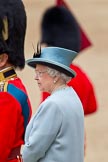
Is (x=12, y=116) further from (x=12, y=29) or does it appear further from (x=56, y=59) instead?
(x=12, y=29)

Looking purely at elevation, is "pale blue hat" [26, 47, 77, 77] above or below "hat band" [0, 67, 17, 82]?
above

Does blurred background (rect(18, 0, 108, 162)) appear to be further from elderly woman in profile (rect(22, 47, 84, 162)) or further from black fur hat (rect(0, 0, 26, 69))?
elderly woman in profile (rect(22, 47, 84, 162))

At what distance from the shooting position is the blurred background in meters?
9.59

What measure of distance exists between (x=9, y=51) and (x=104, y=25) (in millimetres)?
12814

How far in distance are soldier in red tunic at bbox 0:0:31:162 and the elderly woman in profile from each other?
0.15 m

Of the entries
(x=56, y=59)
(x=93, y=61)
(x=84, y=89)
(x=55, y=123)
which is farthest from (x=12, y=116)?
(x=93, y=61)

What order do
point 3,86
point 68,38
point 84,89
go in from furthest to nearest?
point 68,38 < point 84,89 < point 3,86

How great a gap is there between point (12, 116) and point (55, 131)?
1.04 feet

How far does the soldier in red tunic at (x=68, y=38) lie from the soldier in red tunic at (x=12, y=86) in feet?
3.11

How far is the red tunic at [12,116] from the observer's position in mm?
4668

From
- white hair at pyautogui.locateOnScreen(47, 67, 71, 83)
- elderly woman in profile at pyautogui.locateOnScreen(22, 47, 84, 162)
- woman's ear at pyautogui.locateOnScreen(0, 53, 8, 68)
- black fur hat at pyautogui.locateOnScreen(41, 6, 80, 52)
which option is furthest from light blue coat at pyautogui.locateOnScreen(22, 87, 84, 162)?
black fur hat at pyautogui.locateOnScreen(41, 6, 80, 52)

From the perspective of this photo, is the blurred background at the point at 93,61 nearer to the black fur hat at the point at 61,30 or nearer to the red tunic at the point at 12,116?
the black fur hat at the point at 61,30

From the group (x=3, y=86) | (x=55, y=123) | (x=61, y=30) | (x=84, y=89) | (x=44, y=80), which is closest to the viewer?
(x=55, y=123)

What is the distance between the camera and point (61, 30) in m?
7.23
